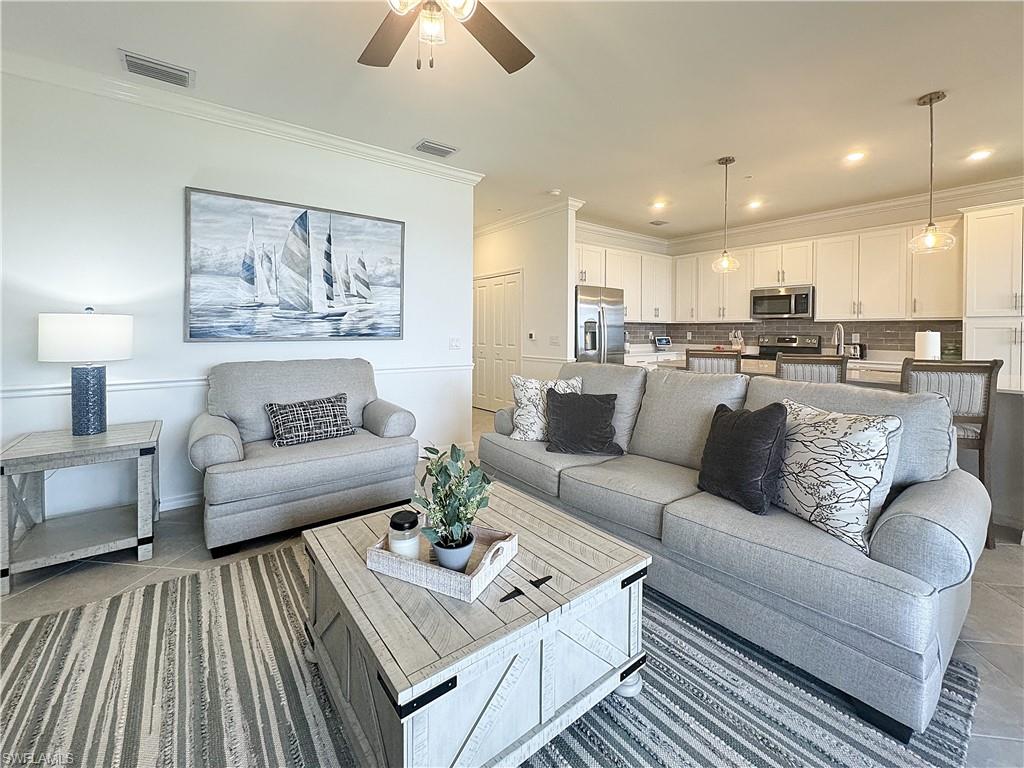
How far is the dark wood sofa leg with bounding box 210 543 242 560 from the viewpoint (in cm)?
236

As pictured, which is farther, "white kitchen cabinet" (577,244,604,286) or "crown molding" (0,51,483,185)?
"white kitchen cabinet" (577,244,604,286)

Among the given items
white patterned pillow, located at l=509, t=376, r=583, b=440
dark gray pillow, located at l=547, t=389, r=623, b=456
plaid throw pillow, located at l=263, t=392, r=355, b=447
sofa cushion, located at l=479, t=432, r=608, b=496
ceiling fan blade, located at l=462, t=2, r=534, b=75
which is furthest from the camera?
white patterned pillow, located at l=509, t=376, r=583, b=440

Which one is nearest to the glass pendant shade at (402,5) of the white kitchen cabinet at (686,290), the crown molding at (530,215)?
the crown molding at (530,215)

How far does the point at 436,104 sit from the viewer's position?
302 centimetres

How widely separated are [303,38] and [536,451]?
2545 mm

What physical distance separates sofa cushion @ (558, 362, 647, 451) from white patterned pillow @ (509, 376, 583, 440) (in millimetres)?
111

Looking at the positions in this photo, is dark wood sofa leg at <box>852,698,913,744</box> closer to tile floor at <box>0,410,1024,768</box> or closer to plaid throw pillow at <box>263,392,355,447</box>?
tile floor at <box>0,410,1024,768</box>

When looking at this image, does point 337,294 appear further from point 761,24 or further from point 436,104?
point 761,24

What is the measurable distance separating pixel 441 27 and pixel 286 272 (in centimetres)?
225

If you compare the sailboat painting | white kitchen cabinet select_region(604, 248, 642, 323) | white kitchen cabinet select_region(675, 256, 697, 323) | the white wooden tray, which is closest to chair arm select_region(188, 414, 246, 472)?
the sailboat painting

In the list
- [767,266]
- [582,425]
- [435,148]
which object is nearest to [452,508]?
[582,425]

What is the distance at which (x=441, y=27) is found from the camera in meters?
1.74

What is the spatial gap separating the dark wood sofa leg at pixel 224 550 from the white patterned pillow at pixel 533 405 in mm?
1675

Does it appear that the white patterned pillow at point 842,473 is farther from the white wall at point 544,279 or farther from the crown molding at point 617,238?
the crown molding at point 617,238
